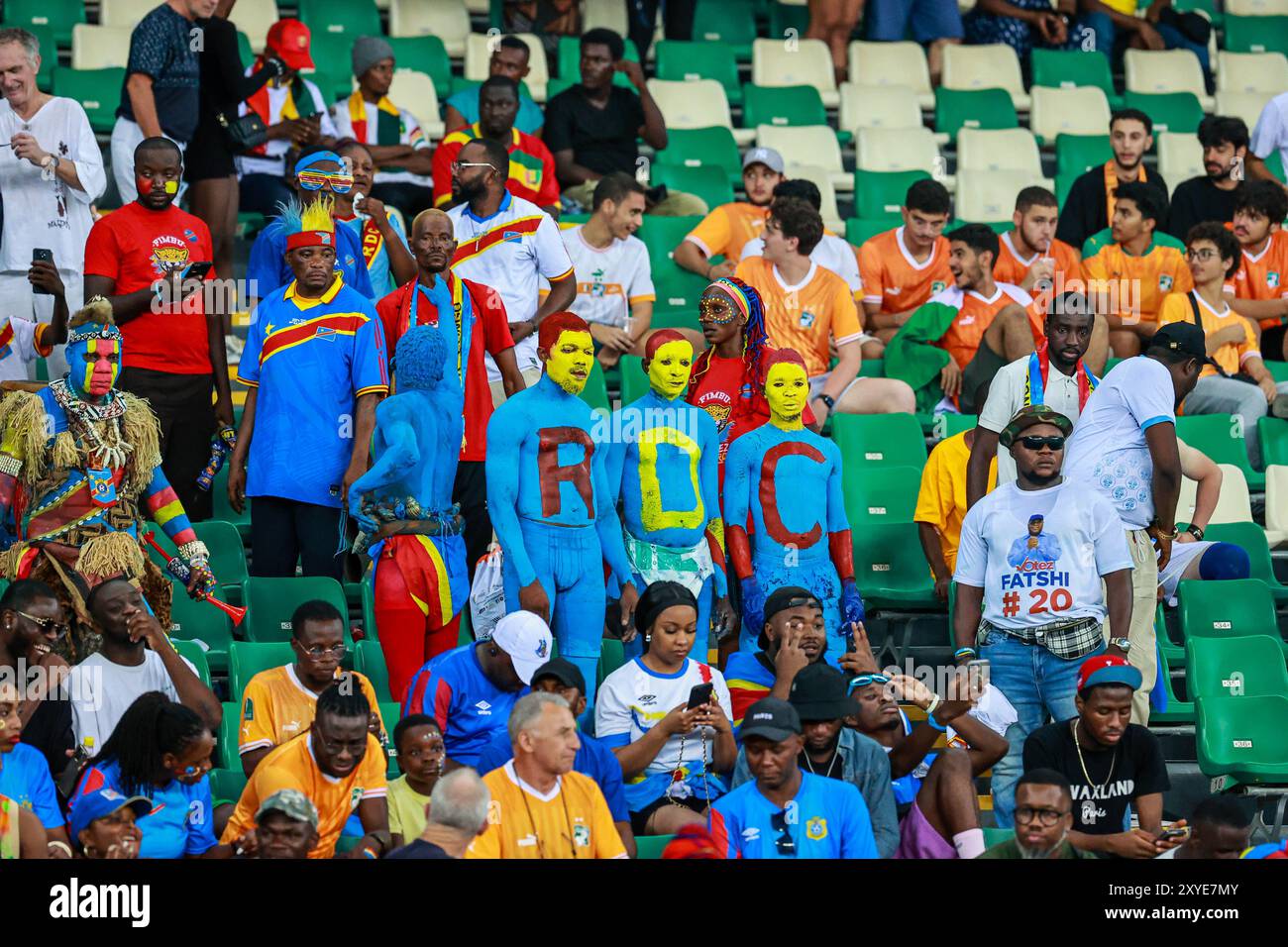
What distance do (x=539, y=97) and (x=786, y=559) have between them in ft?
17.0

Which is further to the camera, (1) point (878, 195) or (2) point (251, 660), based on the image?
(1) point (878, 195)

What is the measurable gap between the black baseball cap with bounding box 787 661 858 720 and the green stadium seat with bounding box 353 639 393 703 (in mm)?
1648

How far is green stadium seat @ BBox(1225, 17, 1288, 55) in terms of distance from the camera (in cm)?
1493

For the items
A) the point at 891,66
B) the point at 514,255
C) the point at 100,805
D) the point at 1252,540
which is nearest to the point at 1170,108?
the point at 891,66

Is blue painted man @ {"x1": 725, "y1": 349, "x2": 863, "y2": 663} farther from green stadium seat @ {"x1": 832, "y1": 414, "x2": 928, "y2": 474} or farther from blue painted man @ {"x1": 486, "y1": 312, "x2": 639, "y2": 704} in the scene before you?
green stadium seat @ {"x1": 832, "y1": 414, "x2": 928, "y2": 474}

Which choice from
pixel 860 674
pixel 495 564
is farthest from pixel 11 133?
pixel 860 674

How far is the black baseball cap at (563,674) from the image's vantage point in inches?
290

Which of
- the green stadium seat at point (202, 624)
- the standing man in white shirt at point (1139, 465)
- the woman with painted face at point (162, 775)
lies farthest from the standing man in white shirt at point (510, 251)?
the woman with painted face at point (162, 775)

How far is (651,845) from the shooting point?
7.18 m

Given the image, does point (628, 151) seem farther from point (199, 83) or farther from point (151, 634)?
point (151, 634)

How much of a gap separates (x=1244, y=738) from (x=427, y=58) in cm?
686

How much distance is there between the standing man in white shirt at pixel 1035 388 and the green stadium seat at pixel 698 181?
3.41 meters

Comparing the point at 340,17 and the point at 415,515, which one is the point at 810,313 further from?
the point at 340,17

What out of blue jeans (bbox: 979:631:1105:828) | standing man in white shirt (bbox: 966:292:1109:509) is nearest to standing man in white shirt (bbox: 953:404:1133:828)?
blue jeans (bbox: 979:631:1105:828)
